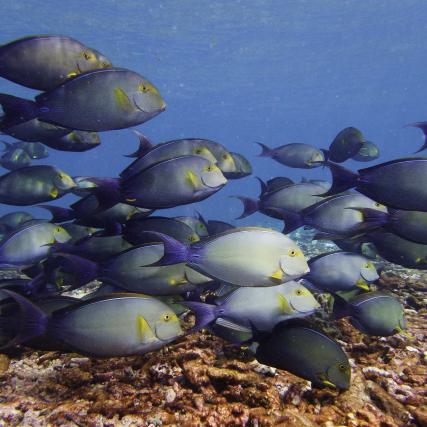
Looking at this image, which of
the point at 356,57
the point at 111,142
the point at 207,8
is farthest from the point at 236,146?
the point at 207,8

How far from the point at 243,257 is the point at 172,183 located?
926mm

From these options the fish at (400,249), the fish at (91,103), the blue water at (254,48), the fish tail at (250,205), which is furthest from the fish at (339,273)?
the blue water at (254,48)

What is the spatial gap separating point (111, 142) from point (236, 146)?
173 ft

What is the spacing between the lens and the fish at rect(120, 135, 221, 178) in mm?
3392

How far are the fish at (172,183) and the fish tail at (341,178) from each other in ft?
3.21

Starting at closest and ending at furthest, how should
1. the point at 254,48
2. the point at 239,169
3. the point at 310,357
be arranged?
the point at 310,357 < the point at 239,169 < the point at 254,48

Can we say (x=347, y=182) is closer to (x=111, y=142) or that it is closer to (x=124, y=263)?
(x=124, y=263)

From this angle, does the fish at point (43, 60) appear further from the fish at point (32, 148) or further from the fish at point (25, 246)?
the fish at point (32, 148)

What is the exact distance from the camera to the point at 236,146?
136875mm

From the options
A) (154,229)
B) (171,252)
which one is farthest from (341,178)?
(154,229)

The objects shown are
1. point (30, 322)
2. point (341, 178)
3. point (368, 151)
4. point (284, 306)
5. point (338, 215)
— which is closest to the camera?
point (30, 322)

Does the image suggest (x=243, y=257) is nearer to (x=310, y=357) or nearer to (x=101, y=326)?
(x=310, y=357)

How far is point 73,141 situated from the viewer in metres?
4.12

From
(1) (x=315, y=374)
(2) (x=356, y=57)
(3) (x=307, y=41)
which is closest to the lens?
(1) (x=315, y=374)
